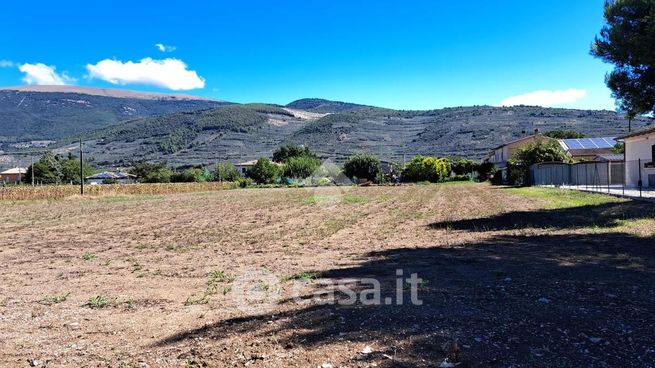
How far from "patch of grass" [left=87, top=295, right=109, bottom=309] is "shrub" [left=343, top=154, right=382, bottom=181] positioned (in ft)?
271

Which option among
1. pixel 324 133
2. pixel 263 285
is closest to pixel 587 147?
pixel 263 285

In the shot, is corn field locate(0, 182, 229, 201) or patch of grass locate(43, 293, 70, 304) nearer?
patch of grass locate(43, 293, 70, 304)

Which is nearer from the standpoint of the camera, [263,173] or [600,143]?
[600,143]

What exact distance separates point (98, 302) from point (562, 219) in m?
13.3

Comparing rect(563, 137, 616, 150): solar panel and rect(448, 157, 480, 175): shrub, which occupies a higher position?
rect(563, 137, 616, 150): solar panel

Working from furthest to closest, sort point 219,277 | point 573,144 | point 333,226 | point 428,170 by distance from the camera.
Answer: point 428,170, point 573,144, point 333,226, point 219,277

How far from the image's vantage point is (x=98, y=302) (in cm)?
601

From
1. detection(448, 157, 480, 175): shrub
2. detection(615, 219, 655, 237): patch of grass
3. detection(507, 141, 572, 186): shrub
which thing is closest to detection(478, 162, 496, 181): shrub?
detection(448, 157, 480, 175): shrub

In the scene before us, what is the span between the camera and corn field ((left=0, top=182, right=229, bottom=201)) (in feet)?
145

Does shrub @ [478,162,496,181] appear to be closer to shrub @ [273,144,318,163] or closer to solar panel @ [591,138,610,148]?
solar panel @ [591,138,610,148]

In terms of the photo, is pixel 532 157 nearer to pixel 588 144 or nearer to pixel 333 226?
pixel 588 144

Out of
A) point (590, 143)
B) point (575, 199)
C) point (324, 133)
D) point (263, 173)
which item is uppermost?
point (324, 133)

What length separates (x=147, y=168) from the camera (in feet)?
352

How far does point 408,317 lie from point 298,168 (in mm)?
97041
